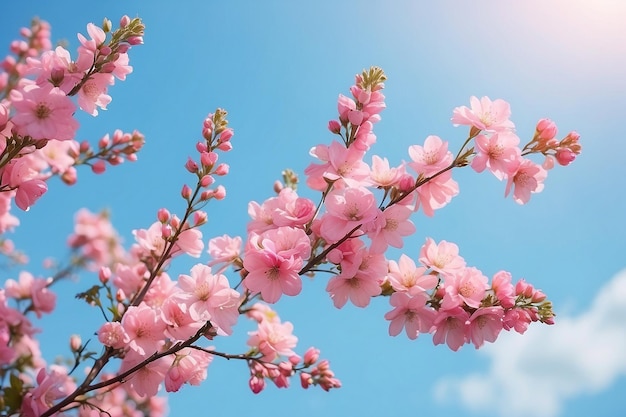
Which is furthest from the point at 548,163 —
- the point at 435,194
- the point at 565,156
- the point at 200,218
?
the point at 200,218

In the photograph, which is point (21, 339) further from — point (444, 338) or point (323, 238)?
point (444, 338)

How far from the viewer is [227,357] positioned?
206cm

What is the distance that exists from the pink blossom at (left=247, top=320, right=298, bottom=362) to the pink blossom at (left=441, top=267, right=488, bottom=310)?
76 cm

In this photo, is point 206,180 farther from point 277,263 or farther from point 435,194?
point 435,194

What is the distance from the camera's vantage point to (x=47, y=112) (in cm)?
181

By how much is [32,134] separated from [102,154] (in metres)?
1.25

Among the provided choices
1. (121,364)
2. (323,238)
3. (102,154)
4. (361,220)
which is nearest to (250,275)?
(323,238)

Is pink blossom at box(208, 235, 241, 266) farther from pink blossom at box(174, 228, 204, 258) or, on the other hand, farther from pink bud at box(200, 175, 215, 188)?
pink bud at box(200, 175, 215, 188)

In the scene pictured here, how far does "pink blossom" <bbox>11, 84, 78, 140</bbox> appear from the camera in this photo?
178cm

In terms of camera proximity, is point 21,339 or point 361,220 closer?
point 361,220

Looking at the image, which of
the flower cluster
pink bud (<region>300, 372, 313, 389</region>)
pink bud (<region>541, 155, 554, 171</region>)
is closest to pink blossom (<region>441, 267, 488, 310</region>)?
the flower cluster

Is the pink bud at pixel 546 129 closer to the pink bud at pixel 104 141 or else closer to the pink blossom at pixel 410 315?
the pink blossom at pixel 410 315

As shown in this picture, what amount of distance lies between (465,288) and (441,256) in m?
0.15

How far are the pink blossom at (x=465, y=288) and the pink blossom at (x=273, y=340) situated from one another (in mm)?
764
